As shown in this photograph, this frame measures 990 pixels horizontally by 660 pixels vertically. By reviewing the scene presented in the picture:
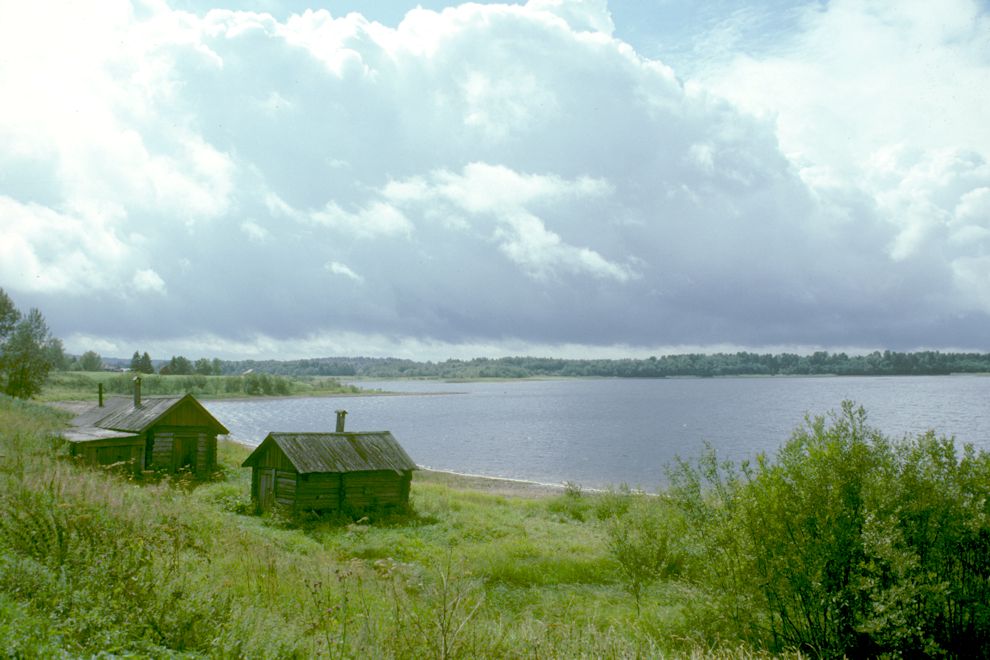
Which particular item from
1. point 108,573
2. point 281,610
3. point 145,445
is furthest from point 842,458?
point 145,445

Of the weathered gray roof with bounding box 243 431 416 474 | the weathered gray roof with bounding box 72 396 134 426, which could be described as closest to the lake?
the weathered gray roof with bounding box 243 431 416 474

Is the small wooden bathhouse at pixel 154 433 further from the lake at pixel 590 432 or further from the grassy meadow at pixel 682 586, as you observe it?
the lake at pixel 590 432

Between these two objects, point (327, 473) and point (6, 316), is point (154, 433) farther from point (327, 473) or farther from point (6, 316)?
point (6, 316)

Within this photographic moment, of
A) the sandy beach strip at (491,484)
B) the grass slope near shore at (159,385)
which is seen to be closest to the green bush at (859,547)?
the sandy beach strip at (491,484)

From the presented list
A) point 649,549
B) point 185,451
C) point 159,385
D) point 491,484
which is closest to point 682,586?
point 649,549

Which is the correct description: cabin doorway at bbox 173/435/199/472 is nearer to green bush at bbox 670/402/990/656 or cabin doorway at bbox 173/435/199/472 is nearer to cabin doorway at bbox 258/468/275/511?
cabin doorway at bbox 258/468/275/511

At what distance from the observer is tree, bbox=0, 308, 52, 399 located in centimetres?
6869

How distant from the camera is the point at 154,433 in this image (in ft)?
127

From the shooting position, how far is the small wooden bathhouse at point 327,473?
30750 mm

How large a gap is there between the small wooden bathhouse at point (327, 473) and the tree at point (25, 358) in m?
52.4

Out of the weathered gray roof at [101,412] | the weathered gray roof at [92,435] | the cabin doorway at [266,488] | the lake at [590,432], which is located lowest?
the lake at [590,432]

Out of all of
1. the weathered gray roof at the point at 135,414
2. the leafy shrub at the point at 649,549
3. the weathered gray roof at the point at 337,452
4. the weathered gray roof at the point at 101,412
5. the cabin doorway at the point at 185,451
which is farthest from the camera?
the weathered gray roof at the point at 101,412

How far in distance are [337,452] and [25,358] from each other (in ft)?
185

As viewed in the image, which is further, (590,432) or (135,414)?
(590,432)
